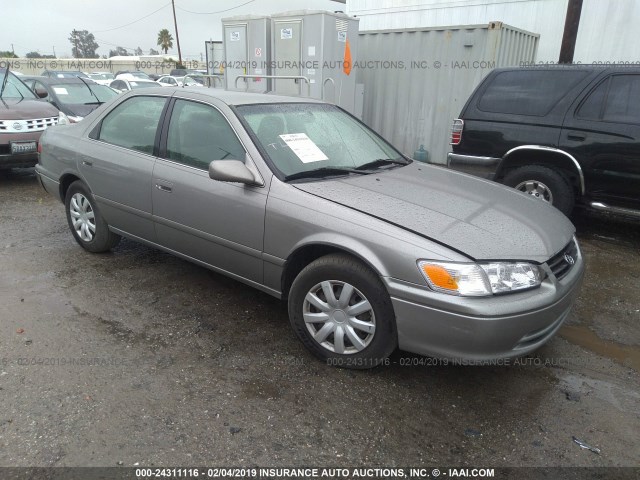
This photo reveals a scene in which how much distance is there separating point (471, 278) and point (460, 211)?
1.99 feet

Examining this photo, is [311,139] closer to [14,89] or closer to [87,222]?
[87,222]

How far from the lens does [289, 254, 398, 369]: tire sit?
105 inches

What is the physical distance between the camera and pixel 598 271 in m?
4.59

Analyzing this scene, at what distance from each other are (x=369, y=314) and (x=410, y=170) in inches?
54.7

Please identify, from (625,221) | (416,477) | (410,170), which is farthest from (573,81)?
(416,477)

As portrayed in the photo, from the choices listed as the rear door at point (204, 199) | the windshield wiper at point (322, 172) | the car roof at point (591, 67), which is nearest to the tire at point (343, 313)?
the rear door at point (204, 199)

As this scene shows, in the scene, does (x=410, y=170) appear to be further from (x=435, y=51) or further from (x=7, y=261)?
(x=435, y=51)

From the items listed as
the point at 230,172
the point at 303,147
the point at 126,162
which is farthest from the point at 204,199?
the point at 126,162

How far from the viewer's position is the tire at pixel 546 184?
519cm

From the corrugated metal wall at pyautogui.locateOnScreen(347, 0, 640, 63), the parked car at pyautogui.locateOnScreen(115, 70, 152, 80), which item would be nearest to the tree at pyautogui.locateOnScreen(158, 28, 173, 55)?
the parked car at pyautogui.locateOnScreen(115, 70, 152, 80)

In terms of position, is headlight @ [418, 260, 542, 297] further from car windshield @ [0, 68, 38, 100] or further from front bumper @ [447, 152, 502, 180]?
car windshield @ [0, 68, 38, 100]

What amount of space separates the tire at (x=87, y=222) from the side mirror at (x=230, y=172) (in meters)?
1.85

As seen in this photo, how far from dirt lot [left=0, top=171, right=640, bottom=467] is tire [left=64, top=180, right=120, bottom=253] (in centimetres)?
54

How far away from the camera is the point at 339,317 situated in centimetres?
285
